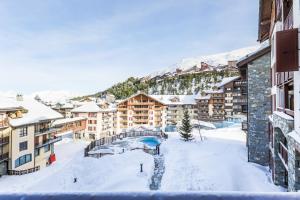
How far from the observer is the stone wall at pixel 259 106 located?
18.9 metres

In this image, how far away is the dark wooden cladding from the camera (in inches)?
303

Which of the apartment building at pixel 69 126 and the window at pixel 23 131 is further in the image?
the apartment building at pixel 69 126

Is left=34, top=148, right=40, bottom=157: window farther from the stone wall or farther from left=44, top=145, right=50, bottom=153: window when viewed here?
the stone wall

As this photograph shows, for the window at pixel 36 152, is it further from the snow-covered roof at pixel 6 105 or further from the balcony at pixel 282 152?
the balcony at pixel 282 152

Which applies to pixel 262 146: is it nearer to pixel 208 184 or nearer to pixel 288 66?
pixel 208 184

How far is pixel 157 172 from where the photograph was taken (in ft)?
71.1

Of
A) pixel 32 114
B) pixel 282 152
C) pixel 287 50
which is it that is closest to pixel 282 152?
pixel 282 152

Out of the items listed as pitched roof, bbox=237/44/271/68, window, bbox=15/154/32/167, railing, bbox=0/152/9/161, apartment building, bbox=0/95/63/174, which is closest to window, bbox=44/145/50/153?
apartment building, bbox=0/95/63/174

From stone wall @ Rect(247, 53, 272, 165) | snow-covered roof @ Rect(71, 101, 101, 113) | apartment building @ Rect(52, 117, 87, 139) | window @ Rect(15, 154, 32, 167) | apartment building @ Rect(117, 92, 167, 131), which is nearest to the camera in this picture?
stone wall @ Rect(247, 53, 272, 165)

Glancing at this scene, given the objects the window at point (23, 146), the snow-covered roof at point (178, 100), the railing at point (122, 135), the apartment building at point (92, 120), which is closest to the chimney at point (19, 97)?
the window at point (23, 146)

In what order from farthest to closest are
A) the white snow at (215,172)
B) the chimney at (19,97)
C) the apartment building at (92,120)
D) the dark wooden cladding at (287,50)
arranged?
1. the apartment building at (92,120)
2. the chimney at (19,97)
3. the white snow at (215,172)
4. the dark wooden cladding at (287,50)

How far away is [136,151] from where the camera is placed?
30.4m

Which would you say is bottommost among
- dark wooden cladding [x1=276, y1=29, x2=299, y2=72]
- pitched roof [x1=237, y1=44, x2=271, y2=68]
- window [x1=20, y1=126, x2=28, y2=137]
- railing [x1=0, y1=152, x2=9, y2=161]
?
railing [x1=0, y1=152, x2=9, y2=161]

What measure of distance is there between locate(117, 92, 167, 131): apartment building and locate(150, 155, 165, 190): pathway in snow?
32123 millimetres
